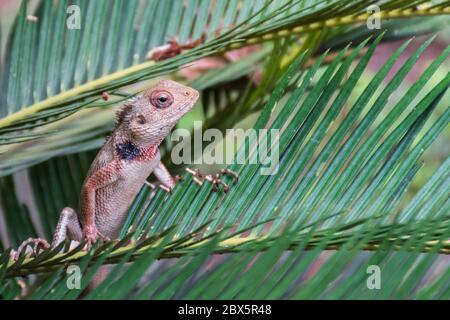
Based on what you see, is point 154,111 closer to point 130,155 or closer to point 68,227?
point 130,155

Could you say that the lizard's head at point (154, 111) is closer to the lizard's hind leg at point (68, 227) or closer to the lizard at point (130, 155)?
the lizard at point (130, 155)

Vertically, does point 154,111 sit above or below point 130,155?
above

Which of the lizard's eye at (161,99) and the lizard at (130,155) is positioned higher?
the lizard's eye at (161,99)

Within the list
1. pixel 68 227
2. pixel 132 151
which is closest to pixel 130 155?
pixel 132 151

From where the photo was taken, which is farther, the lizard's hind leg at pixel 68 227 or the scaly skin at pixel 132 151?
the scaly skin at pixel 132 151

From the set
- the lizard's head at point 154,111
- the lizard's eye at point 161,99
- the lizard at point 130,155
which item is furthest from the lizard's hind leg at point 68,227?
the lizard's eye at point 161,99

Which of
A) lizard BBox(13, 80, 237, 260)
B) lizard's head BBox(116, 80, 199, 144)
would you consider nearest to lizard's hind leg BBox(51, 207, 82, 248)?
lizard BBox(13, 80, 237, 260)

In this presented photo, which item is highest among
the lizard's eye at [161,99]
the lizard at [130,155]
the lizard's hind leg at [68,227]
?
the lizard's eye at [161,99]
